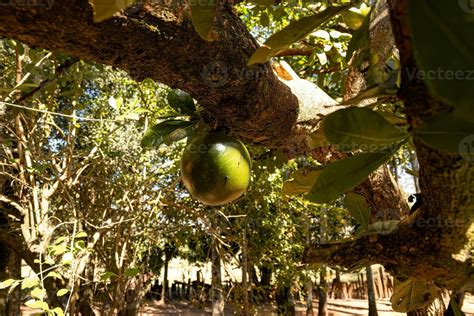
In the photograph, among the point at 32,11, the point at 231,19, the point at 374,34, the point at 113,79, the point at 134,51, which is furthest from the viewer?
the point at 113,79

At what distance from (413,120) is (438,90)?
0.56 ft

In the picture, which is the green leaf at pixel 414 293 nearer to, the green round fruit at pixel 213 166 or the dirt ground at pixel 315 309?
the green round fruit at pixel 213 166

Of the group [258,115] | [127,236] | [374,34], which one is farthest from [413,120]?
[127,236]

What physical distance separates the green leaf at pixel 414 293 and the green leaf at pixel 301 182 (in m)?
0.30

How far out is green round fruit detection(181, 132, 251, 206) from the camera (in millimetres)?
1129

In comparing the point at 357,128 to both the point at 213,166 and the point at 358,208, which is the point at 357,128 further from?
the point at 213,166

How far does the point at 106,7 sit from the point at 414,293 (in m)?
0.84

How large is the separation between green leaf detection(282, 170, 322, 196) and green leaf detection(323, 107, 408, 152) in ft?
1.49

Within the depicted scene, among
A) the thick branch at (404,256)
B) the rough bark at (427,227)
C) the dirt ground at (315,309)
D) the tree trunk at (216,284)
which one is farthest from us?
the dirt ground at (315,309)

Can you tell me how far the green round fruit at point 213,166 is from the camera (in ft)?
3.70

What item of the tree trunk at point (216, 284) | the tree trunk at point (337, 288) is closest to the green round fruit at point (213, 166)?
the tree trunk at point (216, 284)

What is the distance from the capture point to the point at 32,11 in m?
0.69

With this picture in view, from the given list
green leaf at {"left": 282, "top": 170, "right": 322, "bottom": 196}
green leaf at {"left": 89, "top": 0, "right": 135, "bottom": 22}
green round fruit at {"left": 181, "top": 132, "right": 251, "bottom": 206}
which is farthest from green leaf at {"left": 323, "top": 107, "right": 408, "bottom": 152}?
green round fruit at {"left": 181, "top": 132, "right": 251, "bottom": 206}

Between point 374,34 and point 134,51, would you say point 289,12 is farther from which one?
point 134,51
